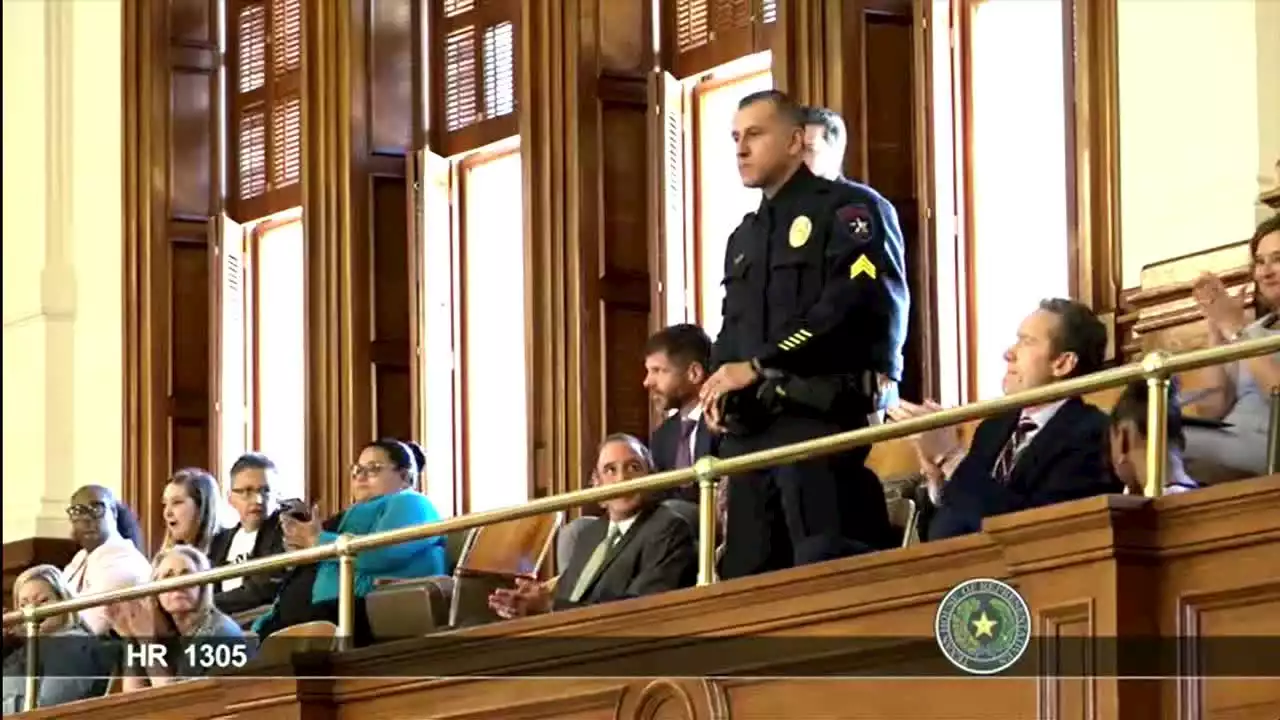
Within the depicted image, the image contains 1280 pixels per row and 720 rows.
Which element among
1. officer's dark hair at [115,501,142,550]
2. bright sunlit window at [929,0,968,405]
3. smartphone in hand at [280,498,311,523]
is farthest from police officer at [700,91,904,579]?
officer's dark hair at [115,501,142,550]

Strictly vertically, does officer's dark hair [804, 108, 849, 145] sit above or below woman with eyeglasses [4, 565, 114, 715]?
above

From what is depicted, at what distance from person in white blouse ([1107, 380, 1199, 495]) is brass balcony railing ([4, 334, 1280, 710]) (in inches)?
2.1

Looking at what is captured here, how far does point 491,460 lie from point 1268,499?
6.32 meters

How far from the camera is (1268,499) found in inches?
267

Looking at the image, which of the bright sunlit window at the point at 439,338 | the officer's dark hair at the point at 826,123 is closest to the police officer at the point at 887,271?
the officer's dark hair at the point at 826,123

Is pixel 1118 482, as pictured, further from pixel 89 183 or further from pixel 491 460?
pixel 89 183

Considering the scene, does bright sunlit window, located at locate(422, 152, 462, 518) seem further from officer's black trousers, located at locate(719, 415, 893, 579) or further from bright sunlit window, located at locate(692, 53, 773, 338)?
officer's black trousers, located at locate(719, 415, 893, 579)

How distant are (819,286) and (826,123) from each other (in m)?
0.46

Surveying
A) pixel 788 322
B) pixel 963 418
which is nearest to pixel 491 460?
pixel 788 322

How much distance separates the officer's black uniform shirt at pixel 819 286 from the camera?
8086 mm

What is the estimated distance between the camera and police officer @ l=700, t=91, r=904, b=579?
797 centimetres

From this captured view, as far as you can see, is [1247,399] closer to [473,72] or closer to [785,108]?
[785,108]

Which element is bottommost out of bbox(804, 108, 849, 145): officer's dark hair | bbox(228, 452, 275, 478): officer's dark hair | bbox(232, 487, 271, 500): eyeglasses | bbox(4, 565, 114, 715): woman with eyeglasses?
bbox(4, 565, 114, 715): woman with eyeglasses

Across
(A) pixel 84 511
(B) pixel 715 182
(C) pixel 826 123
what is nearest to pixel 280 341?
(A) pixel 84 511
